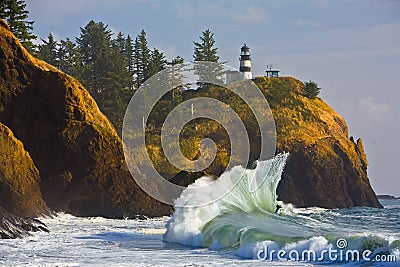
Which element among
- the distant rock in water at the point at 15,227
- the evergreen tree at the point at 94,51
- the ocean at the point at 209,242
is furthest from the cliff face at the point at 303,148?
the distant rock in water at the point at 15,227

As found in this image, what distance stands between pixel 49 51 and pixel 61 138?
83.2ft

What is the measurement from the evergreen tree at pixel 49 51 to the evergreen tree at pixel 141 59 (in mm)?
6262

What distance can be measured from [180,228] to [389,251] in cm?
784

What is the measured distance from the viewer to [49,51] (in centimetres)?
5616

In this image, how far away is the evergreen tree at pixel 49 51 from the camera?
181 feet

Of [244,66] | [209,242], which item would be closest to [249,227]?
[209,242]

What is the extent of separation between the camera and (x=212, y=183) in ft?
89.9

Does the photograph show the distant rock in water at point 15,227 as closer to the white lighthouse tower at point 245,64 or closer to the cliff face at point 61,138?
the cliff face at point 61,138

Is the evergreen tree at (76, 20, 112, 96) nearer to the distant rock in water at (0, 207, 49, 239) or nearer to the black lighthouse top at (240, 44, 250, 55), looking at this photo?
the black lighthouse top at (240, 44, 250, 55)

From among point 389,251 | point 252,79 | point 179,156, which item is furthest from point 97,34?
point 389,251

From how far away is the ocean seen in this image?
15.7 metres

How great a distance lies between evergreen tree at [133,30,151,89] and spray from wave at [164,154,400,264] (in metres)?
24.6

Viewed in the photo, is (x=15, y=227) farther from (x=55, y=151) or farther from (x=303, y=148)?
(x=303, y=148)

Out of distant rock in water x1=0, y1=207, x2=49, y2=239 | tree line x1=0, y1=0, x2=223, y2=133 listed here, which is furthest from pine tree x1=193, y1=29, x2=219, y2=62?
distant rock in water x1=0, y1=207, x2=49, y2=239
